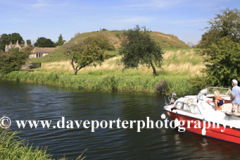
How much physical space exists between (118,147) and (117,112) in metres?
7.72

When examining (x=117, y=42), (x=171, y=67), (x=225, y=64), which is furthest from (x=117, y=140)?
(x=117, y=42)

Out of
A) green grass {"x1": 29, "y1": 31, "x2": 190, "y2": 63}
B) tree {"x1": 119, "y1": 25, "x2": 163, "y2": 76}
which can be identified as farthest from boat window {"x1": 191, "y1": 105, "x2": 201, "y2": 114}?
green grass {"x1": 29, "y1": 31, "x2": 190, "y2": 63}

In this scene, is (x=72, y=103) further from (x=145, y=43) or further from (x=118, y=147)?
(x=145, y=43)

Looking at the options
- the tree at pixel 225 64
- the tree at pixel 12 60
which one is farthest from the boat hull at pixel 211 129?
the tree at pixel 12 60

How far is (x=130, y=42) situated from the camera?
125ft

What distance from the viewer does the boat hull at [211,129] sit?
39.8 ft

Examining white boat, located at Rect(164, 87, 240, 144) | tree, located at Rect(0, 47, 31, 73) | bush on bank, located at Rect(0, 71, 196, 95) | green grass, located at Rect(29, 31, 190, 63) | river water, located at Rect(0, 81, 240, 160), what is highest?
green grass, located at Rect(29, 31, 190, 63)

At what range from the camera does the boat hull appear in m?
12.1

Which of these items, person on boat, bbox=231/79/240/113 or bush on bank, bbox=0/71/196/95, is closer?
person on boat, bbox=231/79/240/113

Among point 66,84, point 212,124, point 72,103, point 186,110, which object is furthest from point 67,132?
point 66,84

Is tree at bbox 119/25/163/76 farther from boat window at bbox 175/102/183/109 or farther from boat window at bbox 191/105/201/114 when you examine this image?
boat window at bbox 191/105/201/114

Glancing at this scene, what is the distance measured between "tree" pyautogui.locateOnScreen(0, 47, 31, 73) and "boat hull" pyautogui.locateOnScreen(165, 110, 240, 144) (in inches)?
1933

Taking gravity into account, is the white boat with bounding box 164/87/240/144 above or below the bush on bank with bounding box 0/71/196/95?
below

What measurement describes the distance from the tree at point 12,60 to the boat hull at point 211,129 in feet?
161
